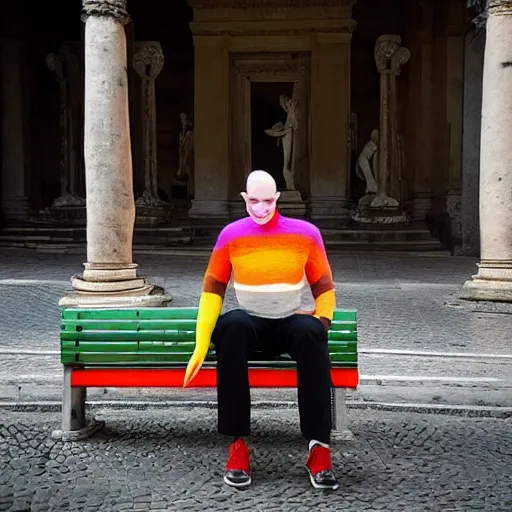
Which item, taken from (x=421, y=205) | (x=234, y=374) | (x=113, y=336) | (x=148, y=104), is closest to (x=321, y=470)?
(x=234, y=374)

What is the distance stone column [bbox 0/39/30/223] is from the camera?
1723 centimetres

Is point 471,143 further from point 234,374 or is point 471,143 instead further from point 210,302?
point 234,374

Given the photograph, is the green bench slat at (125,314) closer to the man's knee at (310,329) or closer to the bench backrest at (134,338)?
the bench backrest at (134,338)

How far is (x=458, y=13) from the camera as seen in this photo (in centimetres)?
1570

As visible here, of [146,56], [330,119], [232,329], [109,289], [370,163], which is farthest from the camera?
[370,163]

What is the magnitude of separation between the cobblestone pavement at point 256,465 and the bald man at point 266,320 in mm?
169

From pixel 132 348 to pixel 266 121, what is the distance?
43.8 feet

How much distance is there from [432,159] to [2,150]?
950 cm

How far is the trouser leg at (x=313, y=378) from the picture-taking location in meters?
3.48

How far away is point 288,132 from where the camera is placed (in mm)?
16500

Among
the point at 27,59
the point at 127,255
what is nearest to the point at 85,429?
the point at 127,255

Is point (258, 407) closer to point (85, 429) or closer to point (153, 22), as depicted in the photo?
point (85, 429)

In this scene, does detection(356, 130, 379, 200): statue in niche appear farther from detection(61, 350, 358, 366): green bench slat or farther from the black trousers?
the black trousers

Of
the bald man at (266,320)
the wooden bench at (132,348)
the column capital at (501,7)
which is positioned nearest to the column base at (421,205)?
the column capital at (501,7)
